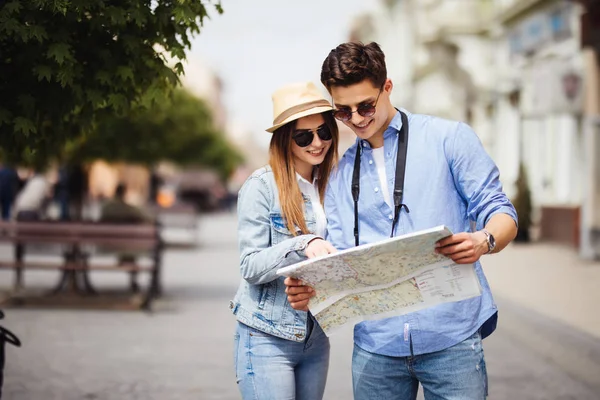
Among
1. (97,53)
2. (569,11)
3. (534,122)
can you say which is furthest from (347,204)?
(534,122)

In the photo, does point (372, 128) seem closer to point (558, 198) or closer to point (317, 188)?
point (317, 188)

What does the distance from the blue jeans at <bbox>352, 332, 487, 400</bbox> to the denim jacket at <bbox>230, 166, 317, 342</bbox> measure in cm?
31

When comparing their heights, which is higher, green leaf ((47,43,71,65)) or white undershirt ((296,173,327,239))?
green leaf ((47,43,71,65))

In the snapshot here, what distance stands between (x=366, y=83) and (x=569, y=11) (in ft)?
68.0

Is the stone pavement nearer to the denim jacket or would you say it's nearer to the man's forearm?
the denim jacket

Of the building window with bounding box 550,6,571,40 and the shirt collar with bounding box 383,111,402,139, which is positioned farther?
the building window with bounding box 550,6,571,40

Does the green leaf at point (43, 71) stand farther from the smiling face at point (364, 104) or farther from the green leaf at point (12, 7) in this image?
the smiling face at point (364, 104)

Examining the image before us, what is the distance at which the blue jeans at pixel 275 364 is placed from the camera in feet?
11.2

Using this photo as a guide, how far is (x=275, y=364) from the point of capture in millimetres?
3410

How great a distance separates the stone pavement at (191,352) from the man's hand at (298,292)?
12.0ft

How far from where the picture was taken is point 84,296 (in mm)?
12211

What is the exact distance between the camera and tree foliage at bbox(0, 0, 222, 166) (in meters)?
4.46

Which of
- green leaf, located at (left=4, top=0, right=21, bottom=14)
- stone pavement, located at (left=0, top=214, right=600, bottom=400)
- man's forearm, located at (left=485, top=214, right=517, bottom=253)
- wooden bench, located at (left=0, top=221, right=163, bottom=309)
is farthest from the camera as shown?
wooden bench, located at (left=0, top=221, right=163, bottom=309)

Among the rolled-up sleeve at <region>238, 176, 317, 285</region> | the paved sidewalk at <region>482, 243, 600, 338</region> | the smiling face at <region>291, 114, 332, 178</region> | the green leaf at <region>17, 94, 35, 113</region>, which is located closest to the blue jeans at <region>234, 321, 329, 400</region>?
the rolled-up sleeve at <region>238, 176, 317, 285</region>
